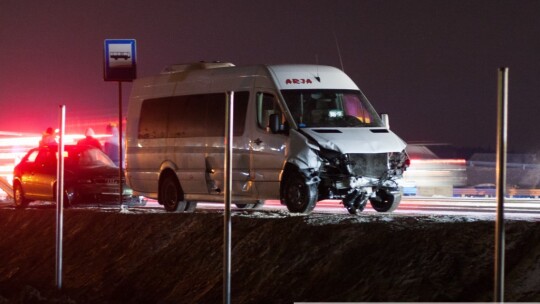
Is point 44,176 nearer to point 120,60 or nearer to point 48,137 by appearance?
point 120,60

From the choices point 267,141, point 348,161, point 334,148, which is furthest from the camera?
point 267,141

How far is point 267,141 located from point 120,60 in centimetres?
580

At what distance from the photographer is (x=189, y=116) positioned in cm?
2133

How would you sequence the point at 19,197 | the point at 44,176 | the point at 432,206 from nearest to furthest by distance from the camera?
the point at 432,206 → the point at 44,176 → the point at 19,197

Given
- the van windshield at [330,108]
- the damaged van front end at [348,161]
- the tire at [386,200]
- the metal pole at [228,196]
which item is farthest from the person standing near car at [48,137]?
the metal pole at [228,196]

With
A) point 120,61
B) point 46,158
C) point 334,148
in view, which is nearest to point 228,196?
point 334,148

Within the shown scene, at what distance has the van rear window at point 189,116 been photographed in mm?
20031

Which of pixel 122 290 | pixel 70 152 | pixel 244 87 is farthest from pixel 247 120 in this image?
pixel 70 152

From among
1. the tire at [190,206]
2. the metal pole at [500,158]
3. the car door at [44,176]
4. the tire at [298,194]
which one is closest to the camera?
the metal pole at [500,158]

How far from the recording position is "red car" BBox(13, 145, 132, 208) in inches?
1021

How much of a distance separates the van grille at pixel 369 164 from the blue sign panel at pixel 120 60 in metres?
7.00

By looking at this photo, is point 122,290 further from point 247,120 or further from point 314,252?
point 247,120

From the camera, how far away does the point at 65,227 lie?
792 inches

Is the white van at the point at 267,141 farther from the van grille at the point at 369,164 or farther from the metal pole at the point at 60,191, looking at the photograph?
the metal pole at the point at 60,191
